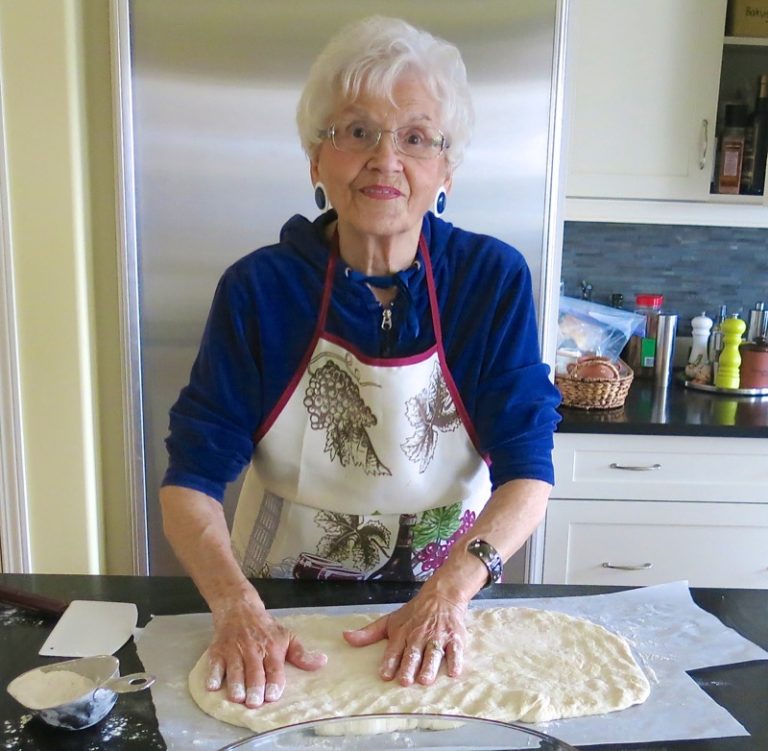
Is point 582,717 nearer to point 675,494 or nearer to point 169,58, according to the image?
point 675,494

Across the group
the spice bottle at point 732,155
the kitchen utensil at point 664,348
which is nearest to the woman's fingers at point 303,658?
the kitchen utensil at point 664,348

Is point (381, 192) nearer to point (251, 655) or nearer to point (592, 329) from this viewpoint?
point (251, 655)

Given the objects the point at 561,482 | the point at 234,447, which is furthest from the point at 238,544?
Result: the point at 561,482

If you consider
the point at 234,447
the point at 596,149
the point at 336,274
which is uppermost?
the point at 596,149

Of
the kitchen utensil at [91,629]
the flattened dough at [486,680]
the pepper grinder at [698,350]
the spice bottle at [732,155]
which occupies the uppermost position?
the spice bottle at [732,155]

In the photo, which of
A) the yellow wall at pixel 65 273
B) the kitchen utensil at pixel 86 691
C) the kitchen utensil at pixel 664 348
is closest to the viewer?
the kitchen utensil at pixel 86 691

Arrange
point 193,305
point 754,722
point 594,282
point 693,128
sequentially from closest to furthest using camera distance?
point 754,722, point 193,305, point 693,128, point 594,282

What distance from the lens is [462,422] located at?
122 cm

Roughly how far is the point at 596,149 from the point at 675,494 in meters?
0.88

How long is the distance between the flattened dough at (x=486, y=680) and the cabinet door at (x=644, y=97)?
142 cm

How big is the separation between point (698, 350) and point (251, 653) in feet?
6.04

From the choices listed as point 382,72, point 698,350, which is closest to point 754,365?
point 698,350

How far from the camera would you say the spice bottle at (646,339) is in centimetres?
238

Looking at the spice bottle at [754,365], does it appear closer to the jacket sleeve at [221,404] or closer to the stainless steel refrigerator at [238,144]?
the stainless steel refrigerator at [238,144]
